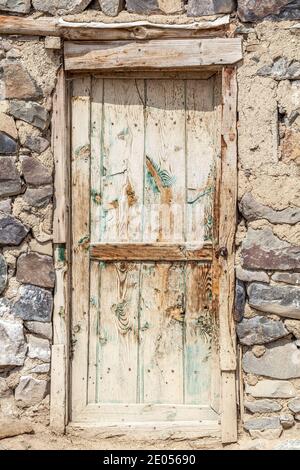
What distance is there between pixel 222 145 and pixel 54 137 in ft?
2.99

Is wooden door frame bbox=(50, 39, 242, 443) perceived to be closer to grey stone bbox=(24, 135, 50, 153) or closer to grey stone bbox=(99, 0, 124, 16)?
grey stone bbox=(24, 135, 50, 153)

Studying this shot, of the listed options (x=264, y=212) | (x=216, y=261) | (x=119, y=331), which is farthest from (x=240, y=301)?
(x=119, y=331)

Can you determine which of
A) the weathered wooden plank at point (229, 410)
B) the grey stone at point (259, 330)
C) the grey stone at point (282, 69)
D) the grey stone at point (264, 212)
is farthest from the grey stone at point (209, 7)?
the weathered wooden plank at point (229, 410)

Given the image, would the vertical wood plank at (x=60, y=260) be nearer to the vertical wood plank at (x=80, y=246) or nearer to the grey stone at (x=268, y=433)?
the vertical wood plank at (x=80, y=246)

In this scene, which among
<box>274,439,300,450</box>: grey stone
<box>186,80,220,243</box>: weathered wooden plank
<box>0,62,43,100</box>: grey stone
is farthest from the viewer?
<box>186,80,220,243</box>: weathered wooden plank

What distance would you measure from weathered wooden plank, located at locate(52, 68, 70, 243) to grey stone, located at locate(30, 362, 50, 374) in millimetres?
679

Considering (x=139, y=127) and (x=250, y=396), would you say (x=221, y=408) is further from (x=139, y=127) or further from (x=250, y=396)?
(x=139, y=127)

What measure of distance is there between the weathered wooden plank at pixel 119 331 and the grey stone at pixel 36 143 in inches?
28.5

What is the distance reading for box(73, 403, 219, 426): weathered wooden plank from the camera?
3.71m

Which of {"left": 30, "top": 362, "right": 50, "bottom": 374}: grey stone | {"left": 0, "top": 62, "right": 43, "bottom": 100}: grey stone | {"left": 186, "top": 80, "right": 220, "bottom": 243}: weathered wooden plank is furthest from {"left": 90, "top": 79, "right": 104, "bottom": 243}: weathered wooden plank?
{"left": 30, "top": 362, "right": 50, "bottom": 374}: grey stone

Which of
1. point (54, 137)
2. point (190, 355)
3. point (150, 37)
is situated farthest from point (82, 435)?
point (150, 37)

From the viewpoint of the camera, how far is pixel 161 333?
3.74 meters

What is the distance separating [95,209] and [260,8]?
139 cm

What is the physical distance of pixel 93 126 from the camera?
3744mm
